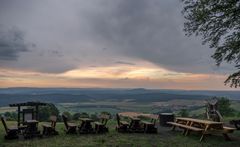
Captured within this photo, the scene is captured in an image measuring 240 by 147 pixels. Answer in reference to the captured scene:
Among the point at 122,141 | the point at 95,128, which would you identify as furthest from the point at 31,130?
the point at 122,141

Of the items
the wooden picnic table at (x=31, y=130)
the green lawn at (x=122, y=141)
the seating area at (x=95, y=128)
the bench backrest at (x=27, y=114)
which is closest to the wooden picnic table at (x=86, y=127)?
the seating area at (x=95, y=128)

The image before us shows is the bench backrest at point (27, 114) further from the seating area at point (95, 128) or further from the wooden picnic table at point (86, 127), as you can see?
the wooden picnic table at point (86, 127)

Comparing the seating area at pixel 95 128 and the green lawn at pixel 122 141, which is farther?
the seating area at pixel 95 128

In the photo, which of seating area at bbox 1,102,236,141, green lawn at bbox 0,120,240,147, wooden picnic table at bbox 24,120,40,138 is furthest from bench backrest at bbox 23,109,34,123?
wooden picnic table at bbox 24,120,40,138

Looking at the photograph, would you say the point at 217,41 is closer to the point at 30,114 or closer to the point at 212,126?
the point at 212,126

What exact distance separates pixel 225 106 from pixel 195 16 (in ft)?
123

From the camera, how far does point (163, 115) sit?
908 inches

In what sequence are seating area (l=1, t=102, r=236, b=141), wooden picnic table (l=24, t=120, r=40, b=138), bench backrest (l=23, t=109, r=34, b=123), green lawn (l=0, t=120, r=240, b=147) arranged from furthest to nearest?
1. bench backrest (l=23, t=109, r=34, b=123)
2. wooden picnic table (l=24, t=120, r=40, b=138)
3. seating area (l=1, t=102, r=236, b=141)
4. green lawn (l=0, t=120, r=240, b=147)

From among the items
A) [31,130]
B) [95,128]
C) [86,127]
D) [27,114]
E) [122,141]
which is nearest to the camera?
[122,141]

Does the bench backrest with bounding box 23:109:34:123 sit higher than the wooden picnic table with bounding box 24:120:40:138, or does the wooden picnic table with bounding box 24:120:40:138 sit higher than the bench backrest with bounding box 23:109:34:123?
the bench backrest with bounding box 23:109:34:123

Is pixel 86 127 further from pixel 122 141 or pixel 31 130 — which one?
pixel 122 141

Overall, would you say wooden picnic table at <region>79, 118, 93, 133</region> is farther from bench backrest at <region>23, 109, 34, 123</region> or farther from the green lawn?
bench backrest at <region>23, 109, 34, 123</region>

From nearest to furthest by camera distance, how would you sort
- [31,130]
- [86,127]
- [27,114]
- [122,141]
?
[122,141]
[31,130]
[86,127]
[27,114]

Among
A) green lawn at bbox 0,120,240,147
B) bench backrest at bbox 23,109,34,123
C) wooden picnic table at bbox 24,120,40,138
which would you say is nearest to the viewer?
green lawn at bbox 0,120,240,147
